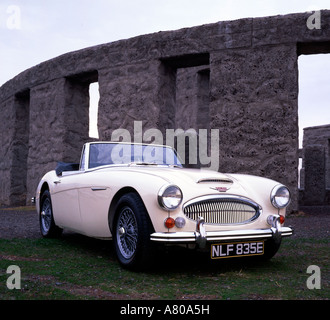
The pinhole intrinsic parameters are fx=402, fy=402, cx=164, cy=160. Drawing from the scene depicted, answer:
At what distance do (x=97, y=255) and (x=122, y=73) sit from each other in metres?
5.63

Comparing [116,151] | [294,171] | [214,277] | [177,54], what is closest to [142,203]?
[214,277]

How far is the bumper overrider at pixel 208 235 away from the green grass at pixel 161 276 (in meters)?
0.27

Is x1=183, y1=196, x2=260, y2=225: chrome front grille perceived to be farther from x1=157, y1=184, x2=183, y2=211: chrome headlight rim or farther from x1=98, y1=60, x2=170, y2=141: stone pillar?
x1=98, y1=60, x2=170, y2=141: stone pillar

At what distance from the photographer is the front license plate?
3221 mm

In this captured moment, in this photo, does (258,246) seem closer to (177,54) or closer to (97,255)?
(97,255)

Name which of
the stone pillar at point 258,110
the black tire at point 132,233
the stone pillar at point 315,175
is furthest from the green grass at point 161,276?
the stone pillar at point 315,175

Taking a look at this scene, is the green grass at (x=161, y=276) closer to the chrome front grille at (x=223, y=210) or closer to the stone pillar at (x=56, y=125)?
the chrome front grille at (x=223, y=210)

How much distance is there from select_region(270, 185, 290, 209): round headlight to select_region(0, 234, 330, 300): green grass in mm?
582

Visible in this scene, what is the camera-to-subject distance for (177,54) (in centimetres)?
833

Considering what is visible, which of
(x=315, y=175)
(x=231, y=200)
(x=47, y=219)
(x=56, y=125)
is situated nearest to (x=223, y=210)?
(x=231, y=200)

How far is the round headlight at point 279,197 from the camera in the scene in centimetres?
366

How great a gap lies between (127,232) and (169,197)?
0.59 meters

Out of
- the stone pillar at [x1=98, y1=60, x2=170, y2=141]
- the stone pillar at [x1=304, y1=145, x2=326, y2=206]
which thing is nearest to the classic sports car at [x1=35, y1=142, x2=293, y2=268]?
the stone pillar at [x1=98, y1=60, x2=170, y2=141]
